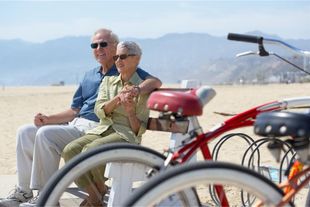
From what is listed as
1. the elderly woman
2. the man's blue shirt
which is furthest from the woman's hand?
the elderly woman

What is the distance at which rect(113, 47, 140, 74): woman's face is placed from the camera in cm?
471

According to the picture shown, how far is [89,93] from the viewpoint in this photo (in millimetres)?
5359

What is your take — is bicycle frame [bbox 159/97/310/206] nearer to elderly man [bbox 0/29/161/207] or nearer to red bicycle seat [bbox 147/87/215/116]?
red bicycle seat [bbox 147/87/215/116]

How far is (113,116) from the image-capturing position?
15.5 feet

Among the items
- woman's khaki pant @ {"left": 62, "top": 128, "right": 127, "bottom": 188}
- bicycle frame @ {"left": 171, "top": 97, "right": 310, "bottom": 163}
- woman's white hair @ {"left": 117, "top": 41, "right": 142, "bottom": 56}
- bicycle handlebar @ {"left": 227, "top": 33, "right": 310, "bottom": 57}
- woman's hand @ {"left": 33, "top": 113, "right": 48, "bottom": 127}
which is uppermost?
bicycle handlebar @ {"left": 227, "top": 33, "right": 310, "bottom": 57}

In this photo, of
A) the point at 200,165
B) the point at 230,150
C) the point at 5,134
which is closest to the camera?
the point at 200,165

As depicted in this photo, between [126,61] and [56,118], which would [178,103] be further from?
[56,118]

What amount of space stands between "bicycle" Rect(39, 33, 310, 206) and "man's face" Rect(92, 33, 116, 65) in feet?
7.09

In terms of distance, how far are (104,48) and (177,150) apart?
2.39 meters

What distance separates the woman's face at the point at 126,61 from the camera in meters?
4.71

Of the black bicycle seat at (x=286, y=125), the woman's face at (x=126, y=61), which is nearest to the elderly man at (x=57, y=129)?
the woman's face at (x=126, y=61)

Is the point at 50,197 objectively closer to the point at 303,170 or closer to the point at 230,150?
the point at 303,170

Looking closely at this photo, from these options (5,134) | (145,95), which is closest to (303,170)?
(145,95)

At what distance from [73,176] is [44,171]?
1851 mm
